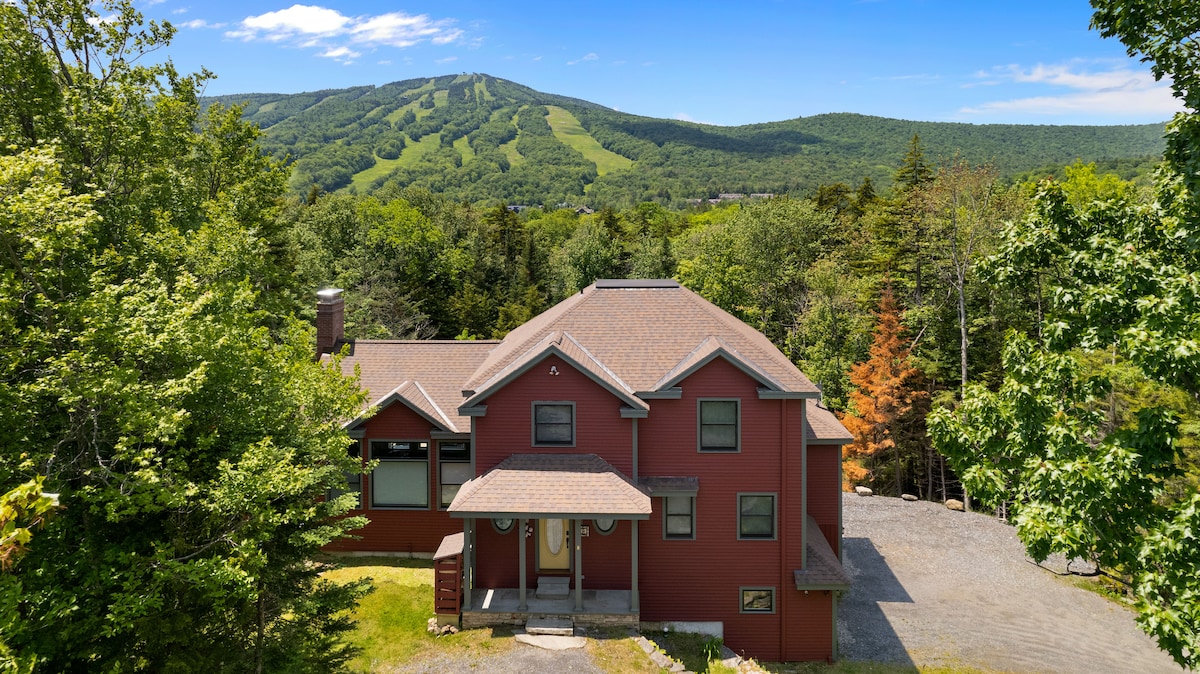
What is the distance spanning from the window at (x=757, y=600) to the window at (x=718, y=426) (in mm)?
4154

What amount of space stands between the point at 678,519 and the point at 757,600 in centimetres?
325

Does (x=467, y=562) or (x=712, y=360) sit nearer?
(x=467, y=562)

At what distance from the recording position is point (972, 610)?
Result: 21625 millimetres

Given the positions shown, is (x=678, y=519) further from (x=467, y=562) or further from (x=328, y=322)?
(x=328, y=322)

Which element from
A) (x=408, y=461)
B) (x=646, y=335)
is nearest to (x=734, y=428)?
(x=646, y=335)

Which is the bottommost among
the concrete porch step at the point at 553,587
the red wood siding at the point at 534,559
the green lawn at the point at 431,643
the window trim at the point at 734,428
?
the green lawn at the point at 431,643

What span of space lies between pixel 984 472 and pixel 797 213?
143ft

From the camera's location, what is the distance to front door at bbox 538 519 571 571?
63.5ft

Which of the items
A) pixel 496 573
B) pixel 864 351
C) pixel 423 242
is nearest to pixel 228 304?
pixel 496 573

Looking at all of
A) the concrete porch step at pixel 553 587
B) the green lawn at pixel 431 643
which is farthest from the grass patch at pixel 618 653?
the concrete porch step at pixel 553 587

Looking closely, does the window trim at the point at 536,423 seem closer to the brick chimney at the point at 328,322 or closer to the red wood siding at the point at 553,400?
the red wood siding at the point at 553,400

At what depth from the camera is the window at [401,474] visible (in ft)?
73.9

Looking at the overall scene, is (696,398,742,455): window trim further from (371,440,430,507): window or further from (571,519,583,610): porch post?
(371,440,430,507): window

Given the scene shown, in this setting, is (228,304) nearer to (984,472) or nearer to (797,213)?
(984,472)
